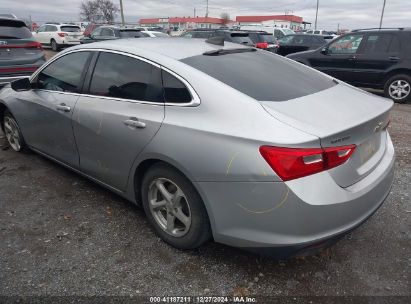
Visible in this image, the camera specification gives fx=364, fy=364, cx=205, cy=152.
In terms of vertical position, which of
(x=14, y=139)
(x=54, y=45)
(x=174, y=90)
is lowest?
(x=54, y=45)

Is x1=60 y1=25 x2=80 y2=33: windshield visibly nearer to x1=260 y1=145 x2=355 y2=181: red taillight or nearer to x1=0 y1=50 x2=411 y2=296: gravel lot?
x1=0 y1=50 x2=411 y2=296: gravel lot

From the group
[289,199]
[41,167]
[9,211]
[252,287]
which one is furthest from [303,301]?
[41,167]

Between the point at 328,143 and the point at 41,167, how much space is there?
363 centimetres

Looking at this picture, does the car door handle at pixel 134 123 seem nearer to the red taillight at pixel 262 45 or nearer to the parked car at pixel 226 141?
the parked car at pixel 226 141

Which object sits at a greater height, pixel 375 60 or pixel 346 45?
pixel 346 45

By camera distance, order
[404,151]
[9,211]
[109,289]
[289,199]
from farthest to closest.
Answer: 1. [404,151]
2. [9,211]
3. [109,289]
4. [289,199]

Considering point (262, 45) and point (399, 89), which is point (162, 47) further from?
point (262, 45)

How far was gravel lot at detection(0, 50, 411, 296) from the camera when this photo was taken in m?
2.49

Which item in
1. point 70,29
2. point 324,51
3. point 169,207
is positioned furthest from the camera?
point 70,29

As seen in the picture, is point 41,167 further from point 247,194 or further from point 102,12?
point 102,12

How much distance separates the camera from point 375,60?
8891 mm

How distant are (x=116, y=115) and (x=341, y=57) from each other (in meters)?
8.05

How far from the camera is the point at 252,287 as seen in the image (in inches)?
98.3

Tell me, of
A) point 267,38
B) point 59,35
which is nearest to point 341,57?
point 267,38
